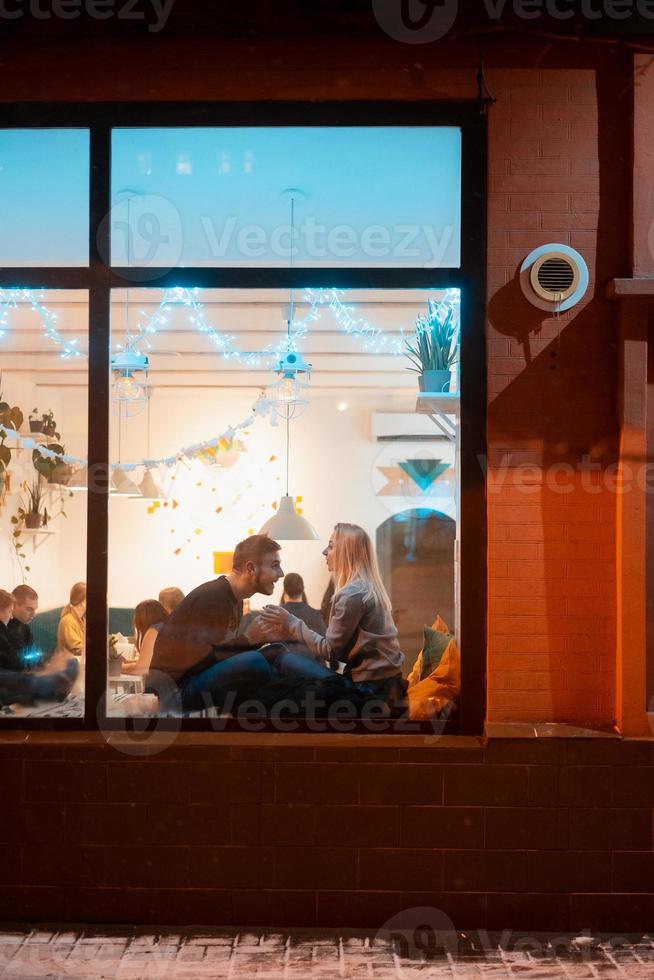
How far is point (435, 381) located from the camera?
4441 millimetres

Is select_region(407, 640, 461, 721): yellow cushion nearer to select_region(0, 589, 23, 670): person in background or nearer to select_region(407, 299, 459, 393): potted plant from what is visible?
select_region(407, 299, 459, 393): potted plant

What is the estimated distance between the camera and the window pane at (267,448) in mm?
4418

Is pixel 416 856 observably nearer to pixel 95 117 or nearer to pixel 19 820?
pixel 19 820

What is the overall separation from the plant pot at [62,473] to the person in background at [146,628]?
0.75 metres

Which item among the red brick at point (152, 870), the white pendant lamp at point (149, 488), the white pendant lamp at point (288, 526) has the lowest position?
the red brick at point (152, 870)

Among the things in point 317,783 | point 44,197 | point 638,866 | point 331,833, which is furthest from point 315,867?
point 44,197

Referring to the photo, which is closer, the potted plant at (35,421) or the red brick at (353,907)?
the red brick at (353,907)

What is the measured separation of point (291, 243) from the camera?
449 cm

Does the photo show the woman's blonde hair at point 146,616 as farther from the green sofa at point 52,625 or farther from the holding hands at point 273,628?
the holding hands at point 273,628

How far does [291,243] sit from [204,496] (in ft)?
4.53

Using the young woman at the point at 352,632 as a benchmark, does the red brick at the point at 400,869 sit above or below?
below

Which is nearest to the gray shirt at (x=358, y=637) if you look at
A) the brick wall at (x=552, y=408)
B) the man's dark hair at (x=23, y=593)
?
the brick wall at (x=552, y=408)

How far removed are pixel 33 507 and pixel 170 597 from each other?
2.82ft

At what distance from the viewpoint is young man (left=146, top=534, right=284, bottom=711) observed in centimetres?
438
